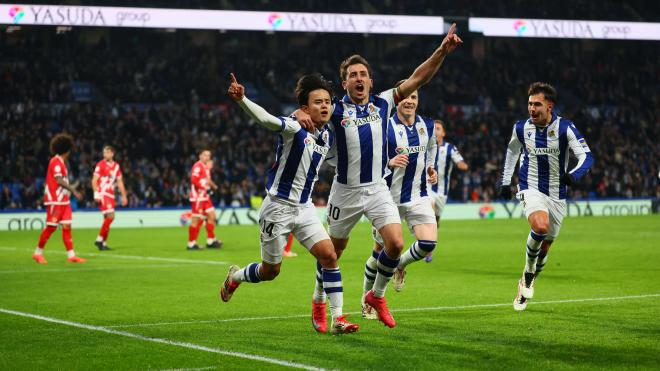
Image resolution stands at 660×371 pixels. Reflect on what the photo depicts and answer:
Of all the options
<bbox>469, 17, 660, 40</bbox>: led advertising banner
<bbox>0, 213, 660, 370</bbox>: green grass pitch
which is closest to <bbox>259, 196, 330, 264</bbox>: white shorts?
<bbox>0, 213, 660, 370</bbox>: green grass pitch

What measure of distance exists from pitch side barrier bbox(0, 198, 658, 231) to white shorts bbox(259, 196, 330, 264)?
24054 millimetres

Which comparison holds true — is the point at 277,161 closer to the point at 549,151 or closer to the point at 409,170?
the point at 409,170

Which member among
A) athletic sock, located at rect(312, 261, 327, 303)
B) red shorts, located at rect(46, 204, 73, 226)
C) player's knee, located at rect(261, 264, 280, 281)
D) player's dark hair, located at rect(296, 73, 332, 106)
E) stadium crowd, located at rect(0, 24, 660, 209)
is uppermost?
stadium crowd, located at rect(0, 24, 660, 209)

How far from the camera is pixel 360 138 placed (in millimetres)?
9039

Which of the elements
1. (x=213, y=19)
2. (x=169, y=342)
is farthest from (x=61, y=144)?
(x=213, y=19)

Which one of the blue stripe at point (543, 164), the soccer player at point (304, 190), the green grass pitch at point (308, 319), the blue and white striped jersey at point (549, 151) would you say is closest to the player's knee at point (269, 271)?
the soccer player at point (304, 190)

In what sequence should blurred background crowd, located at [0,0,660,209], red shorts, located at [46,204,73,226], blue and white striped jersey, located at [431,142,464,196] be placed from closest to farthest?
red shorts, located at [46,204,73,226] < blue and white striped jersey, located at [431,142,464,196] < blurred background crowd, located at [0,0,660,209]

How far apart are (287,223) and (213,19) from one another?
1167 inches

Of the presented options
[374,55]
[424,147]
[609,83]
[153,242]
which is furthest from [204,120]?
[424,147]

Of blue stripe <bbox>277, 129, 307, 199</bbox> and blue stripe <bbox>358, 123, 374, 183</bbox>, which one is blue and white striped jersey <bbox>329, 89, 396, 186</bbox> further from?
blue stripe <bbox>277, 129, 307, 199</bbox>

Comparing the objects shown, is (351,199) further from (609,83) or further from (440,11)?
(609,83)

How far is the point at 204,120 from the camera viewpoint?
40.8m

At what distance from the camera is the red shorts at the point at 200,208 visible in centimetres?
2189

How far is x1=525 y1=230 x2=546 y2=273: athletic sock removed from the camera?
1087 centimetres
